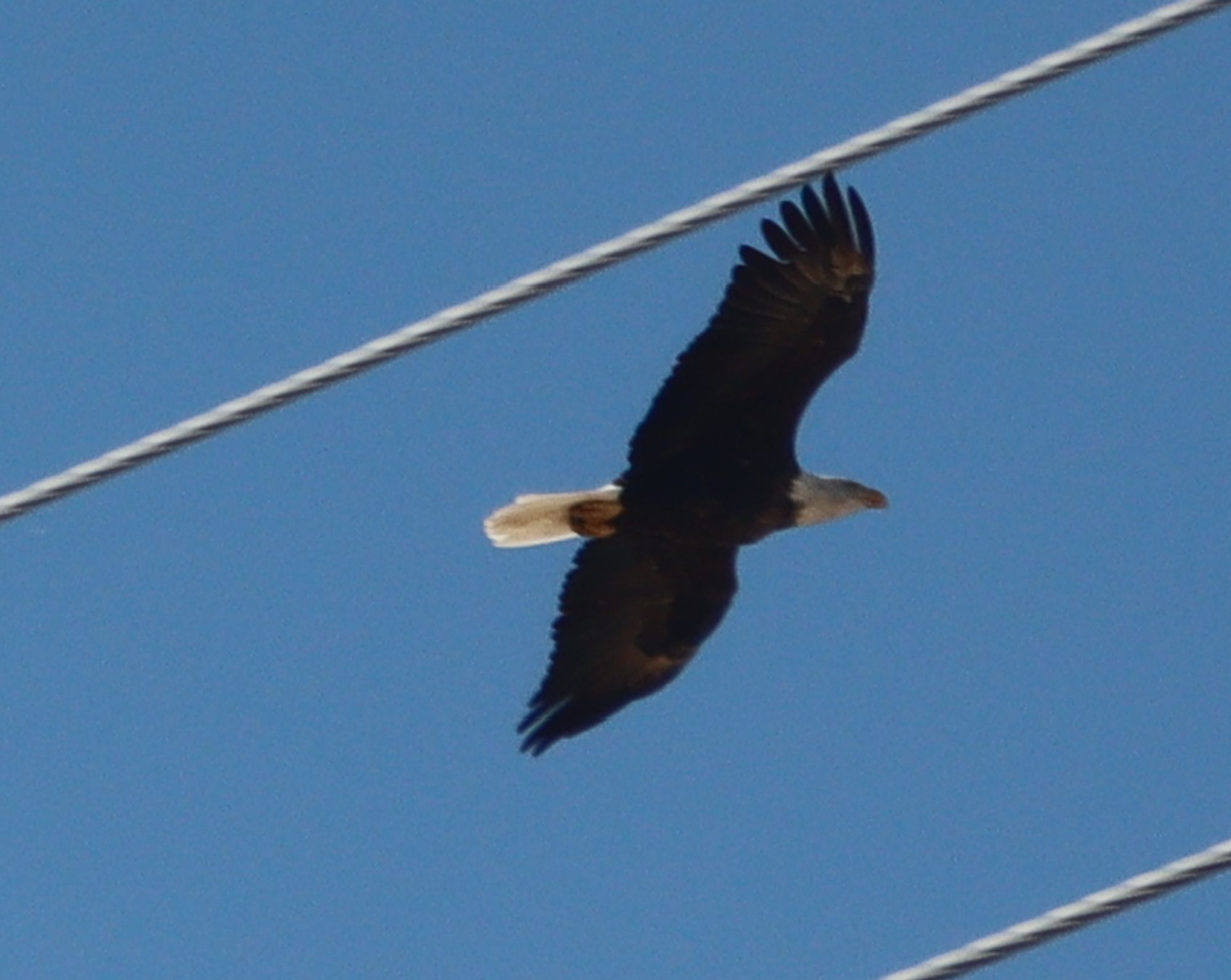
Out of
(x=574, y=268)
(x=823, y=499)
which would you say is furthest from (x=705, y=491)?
(x=574, y=268)

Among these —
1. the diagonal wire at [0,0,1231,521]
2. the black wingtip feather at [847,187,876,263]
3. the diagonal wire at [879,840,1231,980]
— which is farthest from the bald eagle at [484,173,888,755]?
the diagonal wire at [879,840,1231,980]

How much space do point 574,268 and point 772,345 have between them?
3.08 m

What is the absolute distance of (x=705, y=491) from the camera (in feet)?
25.8

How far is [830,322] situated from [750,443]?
500mm

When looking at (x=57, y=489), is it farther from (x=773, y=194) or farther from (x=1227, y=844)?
(x=1227, y=844)

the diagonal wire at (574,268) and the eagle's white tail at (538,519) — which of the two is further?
the eagle's white tail at (538,519)

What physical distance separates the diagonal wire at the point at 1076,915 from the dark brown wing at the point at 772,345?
12.4 feet

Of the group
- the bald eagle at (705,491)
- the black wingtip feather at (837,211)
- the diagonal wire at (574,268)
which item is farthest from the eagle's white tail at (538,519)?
the diagonal wire at (574,268)

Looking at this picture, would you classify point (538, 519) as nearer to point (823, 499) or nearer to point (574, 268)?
point (823, 499)

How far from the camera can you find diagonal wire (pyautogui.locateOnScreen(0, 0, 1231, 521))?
436 centimetres

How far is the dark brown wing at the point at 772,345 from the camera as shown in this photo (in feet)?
24.0

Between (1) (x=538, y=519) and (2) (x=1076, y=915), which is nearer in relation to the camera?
(2) (x=1076, y=915)

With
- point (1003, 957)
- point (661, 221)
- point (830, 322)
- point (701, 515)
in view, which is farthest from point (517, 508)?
point (1003, 957)

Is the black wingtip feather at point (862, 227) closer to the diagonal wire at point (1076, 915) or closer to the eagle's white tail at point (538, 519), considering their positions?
the eagle's white tail at point (538, 519)
